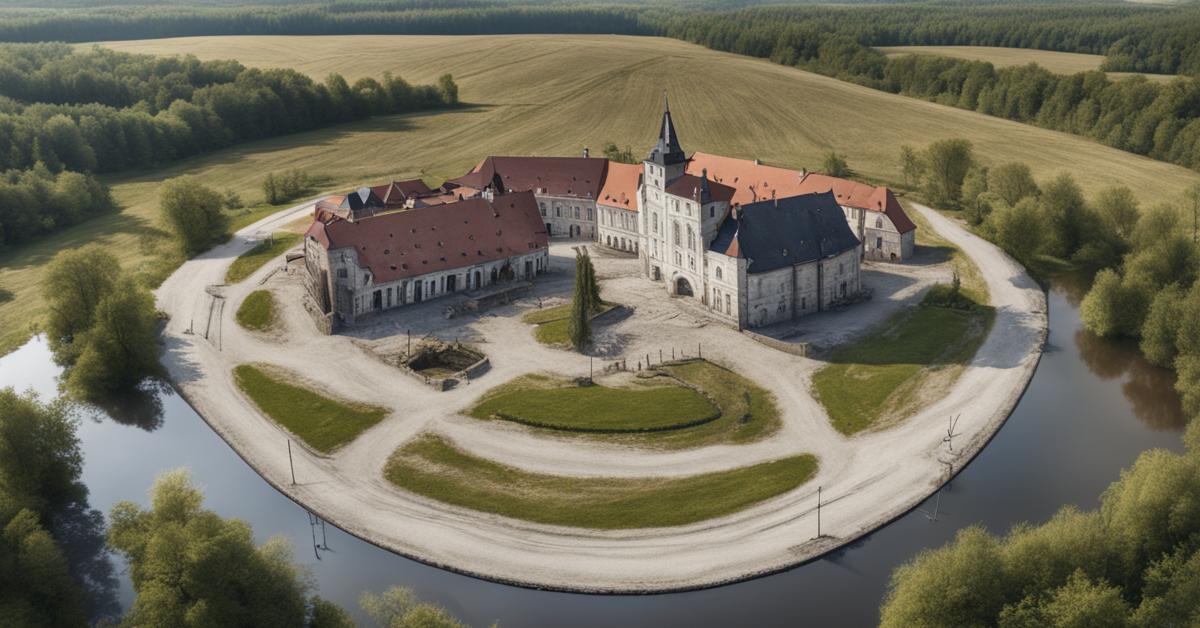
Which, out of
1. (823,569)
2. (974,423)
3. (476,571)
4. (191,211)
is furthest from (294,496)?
(191,211)

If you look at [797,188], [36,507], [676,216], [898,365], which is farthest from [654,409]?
[797,188]

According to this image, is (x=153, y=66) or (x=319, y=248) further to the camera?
(x=153, y=66)

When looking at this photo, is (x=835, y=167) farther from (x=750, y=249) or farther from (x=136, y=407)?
(x=136, y=407)

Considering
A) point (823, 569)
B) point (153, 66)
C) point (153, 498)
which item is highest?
point (153, 66)

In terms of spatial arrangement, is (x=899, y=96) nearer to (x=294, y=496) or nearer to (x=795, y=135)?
(x=795, y=135)

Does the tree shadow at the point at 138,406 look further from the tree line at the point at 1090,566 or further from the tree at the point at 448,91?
the tree at the point at 448,91

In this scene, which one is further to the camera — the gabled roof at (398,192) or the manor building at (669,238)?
the gabled roof at (398,192)

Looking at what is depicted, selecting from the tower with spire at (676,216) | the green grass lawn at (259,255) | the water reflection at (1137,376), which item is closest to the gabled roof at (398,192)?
the green grass lawn at (259,255)

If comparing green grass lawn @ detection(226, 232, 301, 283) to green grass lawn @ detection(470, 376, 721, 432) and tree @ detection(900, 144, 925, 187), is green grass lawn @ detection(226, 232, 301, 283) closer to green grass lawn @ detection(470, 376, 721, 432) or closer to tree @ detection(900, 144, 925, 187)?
green grass lawn @ detection(470, 376, 721, 432)
